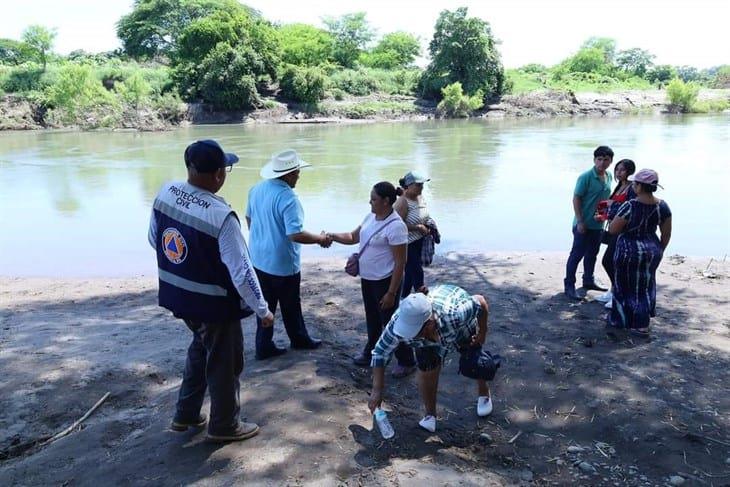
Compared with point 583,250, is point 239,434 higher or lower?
lower

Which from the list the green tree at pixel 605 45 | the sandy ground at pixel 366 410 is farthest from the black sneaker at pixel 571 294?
the green tree at pixel 605 45

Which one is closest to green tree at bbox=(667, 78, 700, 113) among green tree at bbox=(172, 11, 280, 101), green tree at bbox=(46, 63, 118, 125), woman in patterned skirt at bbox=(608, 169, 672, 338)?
green tree at bbox=(172, 11, 280, 101)

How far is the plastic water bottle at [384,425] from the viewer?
3.40 meters

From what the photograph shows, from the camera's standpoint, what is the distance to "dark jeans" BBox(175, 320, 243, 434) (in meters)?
3.12

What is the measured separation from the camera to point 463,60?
5584 centimetres

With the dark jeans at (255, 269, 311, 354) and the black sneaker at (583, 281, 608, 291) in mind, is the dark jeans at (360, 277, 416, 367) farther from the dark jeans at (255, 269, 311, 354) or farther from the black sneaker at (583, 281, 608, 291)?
the black sneaker at (583, 281, 608, 291)

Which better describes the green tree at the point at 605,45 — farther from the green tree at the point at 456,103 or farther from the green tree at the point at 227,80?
the green tree at the point at 227,80

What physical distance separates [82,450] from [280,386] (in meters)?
1.25

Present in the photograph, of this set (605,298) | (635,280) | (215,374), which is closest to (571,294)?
(605,298)

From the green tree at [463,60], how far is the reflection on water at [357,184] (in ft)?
77.0

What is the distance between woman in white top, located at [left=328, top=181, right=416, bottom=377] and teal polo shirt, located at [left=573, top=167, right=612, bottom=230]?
9.65 ft

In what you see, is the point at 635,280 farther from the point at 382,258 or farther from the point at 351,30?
the point at 351,30

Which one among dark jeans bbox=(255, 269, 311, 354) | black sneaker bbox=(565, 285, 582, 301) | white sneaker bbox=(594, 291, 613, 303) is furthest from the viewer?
black sneaker bbox=(565, 285, 582, 301)

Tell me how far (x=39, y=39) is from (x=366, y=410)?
56.9 metres
